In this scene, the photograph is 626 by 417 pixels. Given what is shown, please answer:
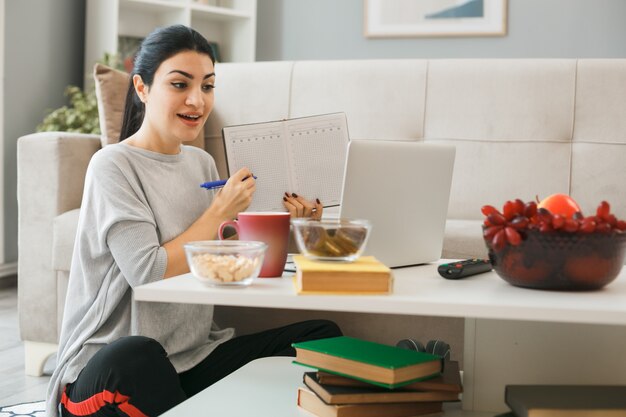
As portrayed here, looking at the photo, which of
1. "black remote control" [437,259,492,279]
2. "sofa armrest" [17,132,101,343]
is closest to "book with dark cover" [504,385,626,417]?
"black remote control" [437,259,492,279]

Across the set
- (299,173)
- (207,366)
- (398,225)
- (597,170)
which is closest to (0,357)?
(207,366)

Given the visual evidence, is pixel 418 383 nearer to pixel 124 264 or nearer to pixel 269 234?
pixel 269 234

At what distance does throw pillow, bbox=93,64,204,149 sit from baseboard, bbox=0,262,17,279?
1.57 meters

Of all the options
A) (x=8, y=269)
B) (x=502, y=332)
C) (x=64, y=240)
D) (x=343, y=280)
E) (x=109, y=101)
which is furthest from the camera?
(x=8, y=269)

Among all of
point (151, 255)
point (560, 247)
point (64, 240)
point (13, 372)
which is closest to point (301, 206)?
point (151, 255)

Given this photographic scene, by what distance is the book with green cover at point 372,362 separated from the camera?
1.10 meters

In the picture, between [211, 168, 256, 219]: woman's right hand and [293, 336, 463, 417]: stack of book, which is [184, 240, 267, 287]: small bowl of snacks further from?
[211, 168, 256, 219]: woman's right hand

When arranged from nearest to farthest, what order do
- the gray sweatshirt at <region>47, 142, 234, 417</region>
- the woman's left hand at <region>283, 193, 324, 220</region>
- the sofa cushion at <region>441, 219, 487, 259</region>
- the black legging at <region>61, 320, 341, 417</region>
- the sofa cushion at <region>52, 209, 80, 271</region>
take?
the black legging at <region>61, 320, 341, 417</region>, the gray sweatshirt at <region>47, 142, 234, 417</region>, the woman's left hand at <region>283, 193, 324, 220</region>, the sofa cushion at <region>441, 219, 487, 259</region>, the sofa cushion at <region>52, 209, 80, 271</region>

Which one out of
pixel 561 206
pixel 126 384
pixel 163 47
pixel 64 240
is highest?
pixel 163 47

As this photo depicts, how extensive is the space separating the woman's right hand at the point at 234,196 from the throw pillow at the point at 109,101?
1015 millimetres

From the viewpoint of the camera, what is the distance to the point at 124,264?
4.67ft

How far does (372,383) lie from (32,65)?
10.9ft

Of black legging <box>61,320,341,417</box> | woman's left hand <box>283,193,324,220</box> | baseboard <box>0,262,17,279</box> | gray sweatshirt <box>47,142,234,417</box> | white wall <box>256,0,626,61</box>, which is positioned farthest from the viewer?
white wall <box>256,0,626,61</box>

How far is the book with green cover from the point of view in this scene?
1097 millimetres
